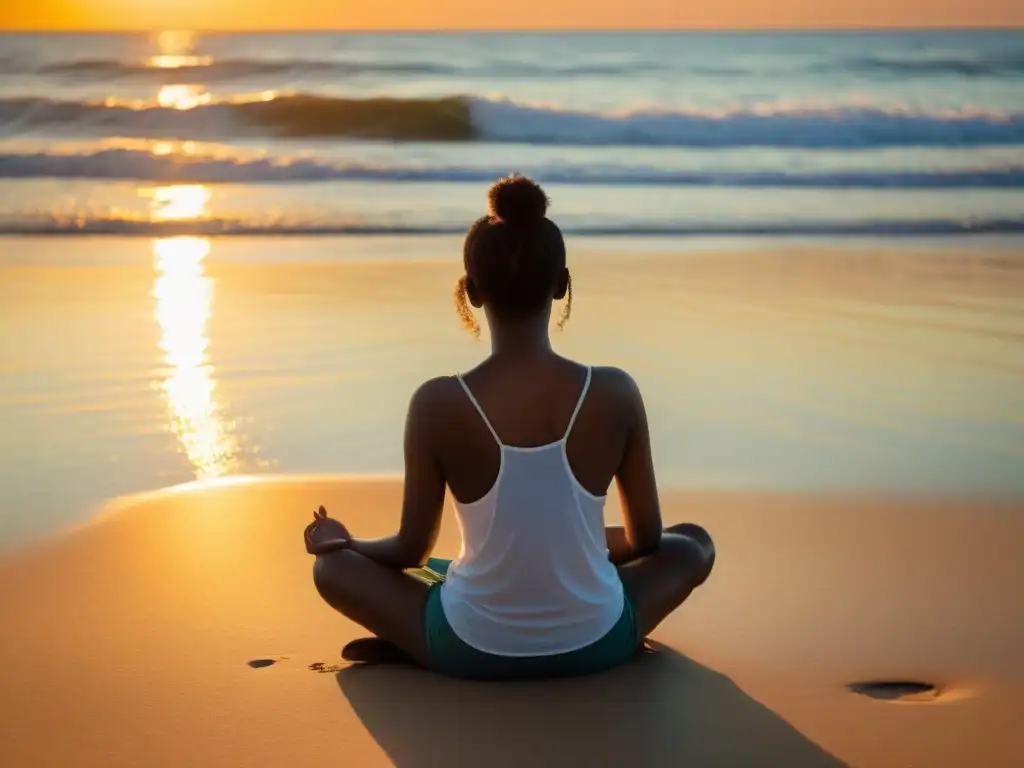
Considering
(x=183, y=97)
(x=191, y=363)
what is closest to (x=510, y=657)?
(x=191, y=363)

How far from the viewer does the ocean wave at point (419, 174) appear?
1491 cm

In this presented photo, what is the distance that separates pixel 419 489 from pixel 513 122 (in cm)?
1754

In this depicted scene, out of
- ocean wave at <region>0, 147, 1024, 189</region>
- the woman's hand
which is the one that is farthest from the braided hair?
ocean wave at <region>0, 147, 1024, 189</region>

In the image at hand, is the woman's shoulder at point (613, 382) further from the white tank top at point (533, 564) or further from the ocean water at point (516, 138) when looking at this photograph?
the ocean water at point (516, 138)

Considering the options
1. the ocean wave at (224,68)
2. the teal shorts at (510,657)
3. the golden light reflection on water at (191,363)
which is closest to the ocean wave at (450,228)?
the golden light reflection on water at (191,363)

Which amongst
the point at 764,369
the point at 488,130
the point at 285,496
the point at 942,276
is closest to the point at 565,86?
the point at 488,130

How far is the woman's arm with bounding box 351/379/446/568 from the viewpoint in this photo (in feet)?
10.9

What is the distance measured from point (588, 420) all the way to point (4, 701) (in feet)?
5.00

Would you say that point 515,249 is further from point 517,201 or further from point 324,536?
point 324,536

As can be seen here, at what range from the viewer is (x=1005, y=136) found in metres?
18.3

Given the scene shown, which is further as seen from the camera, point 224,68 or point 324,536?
point 224,68

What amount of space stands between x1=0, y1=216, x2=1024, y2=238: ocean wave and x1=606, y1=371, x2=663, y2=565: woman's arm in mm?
8052

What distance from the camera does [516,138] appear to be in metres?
19.6

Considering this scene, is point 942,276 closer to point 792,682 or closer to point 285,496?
point 285,496
